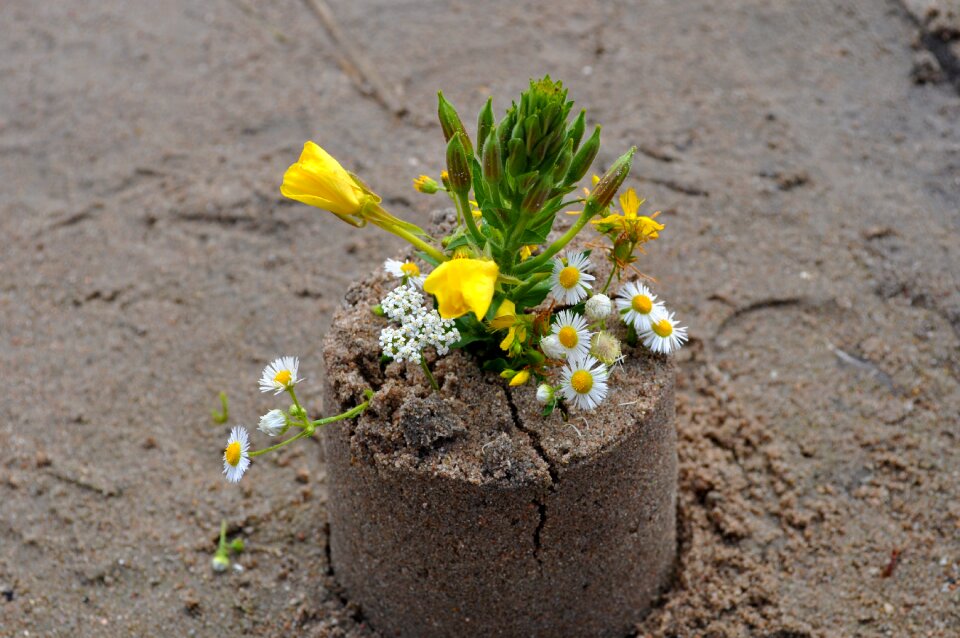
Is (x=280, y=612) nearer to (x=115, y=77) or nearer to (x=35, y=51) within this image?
(x=115, y=77)

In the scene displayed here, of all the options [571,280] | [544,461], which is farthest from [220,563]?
[571,280]

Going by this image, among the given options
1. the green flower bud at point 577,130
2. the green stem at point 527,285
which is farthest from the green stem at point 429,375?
the green flower bud at point 577,130

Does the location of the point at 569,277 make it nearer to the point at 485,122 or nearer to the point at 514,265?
the point at 514,265

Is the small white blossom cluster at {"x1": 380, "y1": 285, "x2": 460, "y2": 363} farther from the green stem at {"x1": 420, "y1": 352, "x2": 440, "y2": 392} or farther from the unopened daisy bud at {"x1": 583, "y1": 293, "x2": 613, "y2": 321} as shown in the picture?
the unopened daisy bud at {"x1": 583, "y1": 293, "x2": 613, "y2": 321}

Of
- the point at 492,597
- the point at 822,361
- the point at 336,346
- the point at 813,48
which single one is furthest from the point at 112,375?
the point at 813,48

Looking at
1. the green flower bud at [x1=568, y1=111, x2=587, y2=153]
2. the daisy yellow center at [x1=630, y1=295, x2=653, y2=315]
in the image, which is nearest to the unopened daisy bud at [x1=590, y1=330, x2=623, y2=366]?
the daisy yellow center at [x1=630, y1=295, x2=653, y2=315]

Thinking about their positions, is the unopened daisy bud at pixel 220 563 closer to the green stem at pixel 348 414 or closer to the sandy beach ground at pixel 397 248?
the sandy beach ground at pixel 397 248
